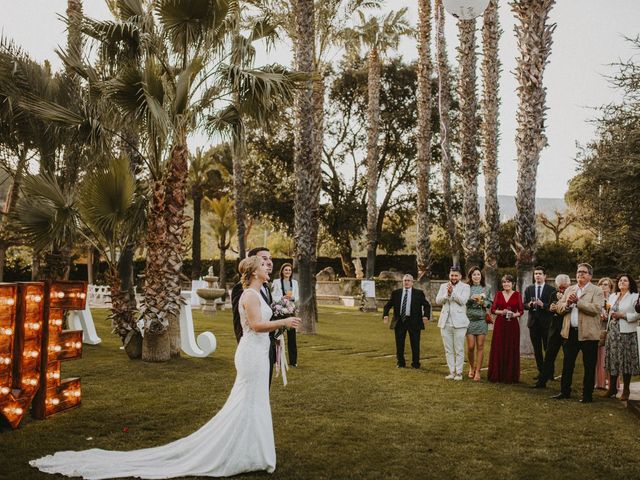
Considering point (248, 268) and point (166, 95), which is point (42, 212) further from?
point (248, 268)

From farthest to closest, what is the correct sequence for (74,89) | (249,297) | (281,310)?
(74,89), (281,310), (249,297)

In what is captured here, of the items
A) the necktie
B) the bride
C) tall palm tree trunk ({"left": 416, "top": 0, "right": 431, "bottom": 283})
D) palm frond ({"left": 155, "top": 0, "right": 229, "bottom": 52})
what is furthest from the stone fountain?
the bride

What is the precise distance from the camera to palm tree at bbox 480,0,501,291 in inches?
836

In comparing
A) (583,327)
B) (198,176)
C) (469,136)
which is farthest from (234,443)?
(198,176)

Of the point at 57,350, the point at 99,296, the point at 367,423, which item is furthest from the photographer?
the point at 99,296

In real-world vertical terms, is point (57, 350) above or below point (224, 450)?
above

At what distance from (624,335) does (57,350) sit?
25.4 ft

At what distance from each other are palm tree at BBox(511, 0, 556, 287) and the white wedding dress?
10287 millimetres

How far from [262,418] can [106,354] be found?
871 cm

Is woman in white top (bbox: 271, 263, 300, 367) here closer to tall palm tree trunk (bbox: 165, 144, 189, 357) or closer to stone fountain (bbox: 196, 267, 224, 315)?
tall palm tree trunk (bbox: 165, 144, 189, 357)

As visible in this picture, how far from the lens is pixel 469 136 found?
2119 cm

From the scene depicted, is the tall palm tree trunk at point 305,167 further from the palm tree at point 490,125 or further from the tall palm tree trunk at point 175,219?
the tall palm tree trunk at point 175,219

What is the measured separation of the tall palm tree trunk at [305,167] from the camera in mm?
19219

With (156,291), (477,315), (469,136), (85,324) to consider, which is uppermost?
(469,136)
